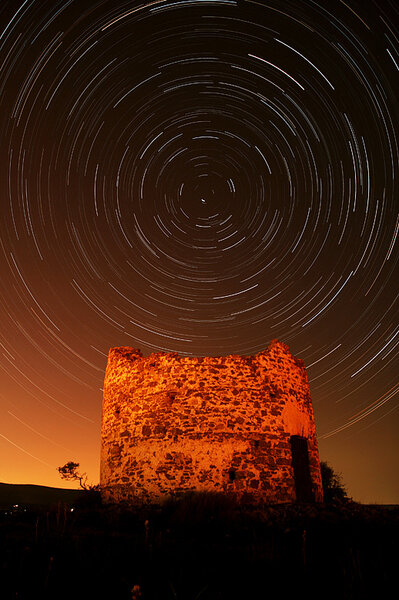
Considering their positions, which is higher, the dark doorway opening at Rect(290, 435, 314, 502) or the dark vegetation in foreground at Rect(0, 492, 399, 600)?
the dark doorway opening at Rect(290, 435, 314, 502)

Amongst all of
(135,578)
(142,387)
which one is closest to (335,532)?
(135,578)

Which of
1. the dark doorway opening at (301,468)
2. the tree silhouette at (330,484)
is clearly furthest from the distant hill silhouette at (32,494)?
the dark doorway opening at (301,468)

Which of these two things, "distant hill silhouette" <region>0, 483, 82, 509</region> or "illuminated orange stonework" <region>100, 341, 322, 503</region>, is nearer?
"illuminated orange stonework" <region>100, 341, 322, 503</region>

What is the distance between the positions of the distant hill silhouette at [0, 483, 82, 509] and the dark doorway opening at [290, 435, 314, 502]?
54.3 m

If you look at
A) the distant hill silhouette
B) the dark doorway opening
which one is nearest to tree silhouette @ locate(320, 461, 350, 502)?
the dark doorway opening

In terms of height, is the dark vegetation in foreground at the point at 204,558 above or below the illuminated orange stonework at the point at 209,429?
below

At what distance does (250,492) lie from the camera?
10.4 meters

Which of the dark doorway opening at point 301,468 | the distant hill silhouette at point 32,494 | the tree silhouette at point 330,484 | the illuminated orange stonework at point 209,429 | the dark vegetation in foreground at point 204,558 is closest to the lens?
the dark vegetation in foreground at point 204,558

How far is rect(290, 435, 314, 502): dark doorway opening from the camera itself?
11281 millimetres

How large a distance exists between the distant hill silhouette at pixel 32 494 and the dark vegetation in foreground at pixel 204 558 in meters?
56.8

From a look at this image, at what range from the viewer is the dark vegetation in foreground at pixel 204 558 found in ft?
14.1

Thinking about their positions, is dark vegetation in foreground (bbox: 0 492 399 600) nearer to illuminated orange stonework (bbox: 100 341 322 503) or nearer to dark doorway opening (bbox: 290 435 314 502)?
illuminated orange stonework (bbox: 100 341 322 503)

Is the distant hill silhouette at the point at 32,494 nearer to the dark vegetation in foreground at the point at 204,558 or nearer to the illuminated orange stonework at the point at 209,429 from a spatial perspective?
the illuminated orange stonework at the point at 209,429

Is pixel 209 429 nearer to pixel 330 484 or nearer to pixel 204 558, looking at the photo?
pixel 204 558
